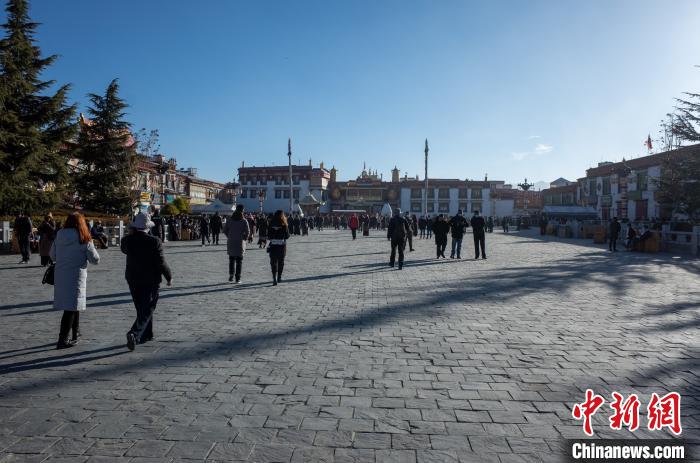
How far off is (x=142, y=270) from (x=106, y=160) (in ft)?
106

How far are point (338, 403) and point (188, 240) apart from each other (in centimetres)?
2785

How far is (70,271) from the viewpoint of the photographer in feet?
17.3

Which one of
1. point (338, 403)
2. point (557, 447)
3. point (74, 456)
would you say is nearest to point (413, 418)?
point (338, 403)

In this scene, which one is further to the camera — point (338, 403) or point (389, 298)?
point (389, 298)

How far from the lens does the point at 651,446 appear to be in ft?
9.93

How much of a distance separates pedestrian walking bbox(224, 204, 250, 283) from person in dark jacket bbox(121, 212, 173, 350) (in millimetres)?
5158

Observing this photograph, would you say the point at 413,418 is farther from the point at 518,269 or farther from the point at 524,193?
the point at 524,193

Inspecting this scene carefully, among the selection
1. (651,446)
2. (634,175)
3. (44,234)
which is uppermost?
(634,175)

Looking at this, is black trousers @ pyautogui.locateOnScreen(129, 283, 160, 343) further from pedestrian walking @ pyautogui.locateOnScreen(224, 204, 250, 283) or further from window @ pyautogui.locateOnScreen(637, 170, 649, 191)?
window @ pyautogui.locateOnScreen(637, 170, 649, 191)

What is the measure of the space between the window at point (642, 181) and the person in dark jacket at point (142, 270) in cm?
4846

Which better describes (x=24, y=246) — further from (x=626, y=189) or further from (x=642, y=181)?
(x=626, y=189)
